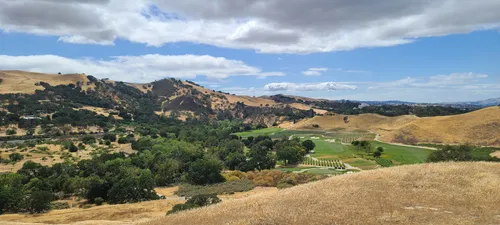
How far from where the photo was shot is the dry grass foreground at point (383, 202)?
964 inches

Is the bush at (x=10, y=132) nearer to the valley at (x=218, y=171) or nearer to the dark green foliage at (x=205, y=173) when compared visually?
the valley at (x=218, y=171)

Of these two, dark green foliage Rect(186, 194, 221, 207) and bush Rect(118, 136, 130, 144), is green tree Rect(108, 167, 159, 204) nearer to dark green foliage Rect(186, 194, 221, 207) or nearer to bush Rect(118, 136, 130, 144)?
dark green foliage Rect(186, 194, 221, 207)

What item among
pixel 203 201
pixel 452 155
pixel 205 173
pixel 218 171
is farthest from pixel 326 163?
pixel 203 201

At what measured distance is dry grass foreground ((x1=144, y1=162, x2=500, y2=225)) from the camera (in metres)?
24.5

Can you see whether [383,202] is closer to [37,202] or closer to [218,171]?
[37,202]

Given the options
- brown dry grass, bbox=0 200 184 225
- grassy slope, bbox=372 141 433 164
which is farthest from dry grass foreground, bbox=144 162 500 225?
grassy slope, bbox=372 141 433 164

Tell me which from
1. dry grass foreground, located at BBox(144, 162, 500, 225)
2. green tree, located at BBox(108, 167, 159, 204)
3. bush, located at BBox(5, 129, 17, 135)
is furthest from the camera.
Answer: bush, located at BBox(5, 129, 17, 135)

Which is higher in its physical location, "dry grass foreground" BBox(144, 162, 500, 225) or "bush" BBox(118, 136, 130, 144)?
"dry grass foreground" BBox(144, 162, 500, 225)

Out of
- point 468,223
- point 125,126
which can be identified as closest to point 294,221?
point 468,223

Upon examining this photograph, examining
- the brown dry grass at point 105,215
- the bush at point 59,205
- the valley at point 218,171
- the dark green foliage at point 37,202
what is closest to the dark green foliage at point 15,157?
the valley at point 218,171

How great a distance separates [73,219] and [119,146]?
9879cm

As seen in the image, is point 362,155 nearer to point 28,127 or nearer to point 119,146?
point 119,146

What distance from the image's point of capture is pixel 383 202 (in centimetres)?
2772

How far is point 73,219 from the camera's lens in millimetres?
46719
